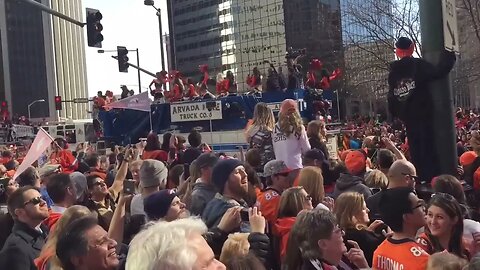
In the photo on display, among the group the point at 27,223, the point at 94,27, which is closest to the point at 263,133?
the point at 27,223

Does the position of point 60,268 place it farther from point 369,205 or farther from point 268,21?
point 268,21

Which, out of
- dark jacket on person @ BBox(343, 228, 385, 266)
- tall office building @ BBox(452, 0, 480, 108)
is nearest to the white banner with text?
tall office building @ BBox(452, 0, 480, 108)

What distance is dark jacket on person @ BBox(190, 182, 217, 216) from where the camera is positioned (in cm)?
545

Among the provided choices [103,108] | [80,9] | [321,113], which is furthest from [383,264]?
[80,9]

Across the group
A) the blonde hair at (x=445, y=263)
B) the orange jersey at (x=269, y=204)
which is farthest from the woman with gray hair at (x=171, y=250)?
the orange jersey at (x=269, y=204)

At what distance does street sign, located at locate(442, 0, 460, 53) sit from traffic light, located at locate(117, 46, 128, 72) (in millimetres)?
17234

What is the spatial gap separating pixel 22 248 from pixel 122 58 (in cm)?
1787

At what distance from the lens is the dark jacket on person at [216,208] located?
4.99 m

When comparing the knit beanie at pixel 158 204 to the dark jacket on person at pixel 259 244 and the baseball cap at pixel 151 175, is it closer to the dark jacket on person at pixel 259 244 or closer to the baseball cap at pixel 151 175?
the baseball cap at pixel 151 175

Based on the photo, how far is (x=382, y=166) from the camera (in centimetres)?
724

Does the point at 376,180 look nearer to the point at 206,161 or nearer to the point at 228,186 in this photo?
the point at 206,161

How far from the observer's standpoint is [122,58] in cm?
2205

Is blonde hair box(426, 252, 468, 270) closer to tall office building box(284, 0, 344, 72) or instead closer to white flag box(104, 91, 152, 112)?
white flag box(104, 91, 152, 112)

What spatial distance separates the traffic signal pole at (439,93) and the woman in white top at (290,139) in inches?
86.7
